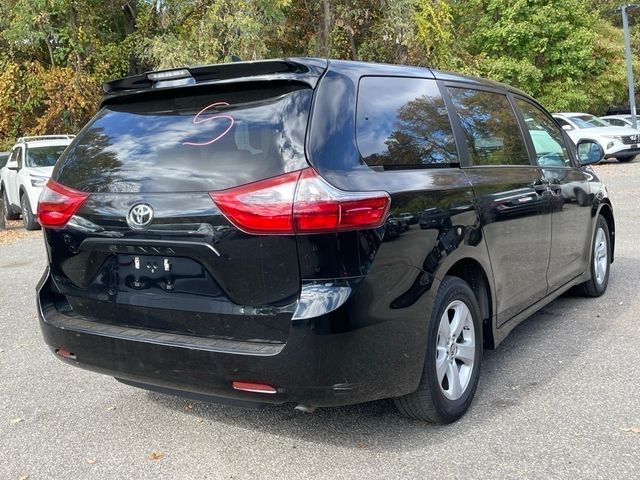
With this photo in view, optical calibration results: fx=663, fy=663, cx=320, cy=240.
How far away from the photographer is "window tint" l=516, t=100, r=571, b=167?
16.0 ft

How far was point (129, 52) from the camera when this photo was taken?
22484 millimetres

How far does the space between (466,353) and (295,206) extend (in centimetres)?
145

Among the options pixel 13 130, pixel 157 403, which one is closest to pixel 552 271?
pixel 157 403

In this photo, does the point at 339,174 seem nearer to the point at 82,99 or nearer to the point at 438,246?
the point at 438,246

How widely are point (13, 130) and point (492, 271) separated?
23308mm

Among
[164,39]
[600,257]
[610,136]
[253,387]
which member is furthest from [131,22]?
[253,387]

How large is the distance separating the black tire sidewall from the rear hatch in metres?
0.81

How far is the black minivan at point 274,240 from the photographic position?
278 centimetres

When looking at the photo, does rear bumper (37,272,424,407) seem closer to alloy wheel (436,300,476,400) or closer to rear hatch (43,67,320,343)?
rear hatch (43,67,320,343)

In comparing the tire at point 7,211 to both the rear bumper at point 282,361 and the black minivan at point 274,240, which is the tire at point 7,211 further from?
the rear bumper at point 282,361

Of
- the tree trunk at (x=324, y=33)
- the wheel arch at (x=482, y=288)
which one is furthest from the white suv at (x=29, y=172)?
the wheel arch at (x=482, y=288)

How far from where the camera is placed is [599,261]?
232 inches

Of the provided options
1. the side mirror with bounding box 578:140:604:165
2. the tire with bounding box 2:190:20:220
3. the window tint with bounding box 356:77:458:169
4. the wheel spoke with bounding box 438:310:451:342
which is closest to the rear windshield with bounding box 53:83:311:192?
the window tint with bounding box 356:77:458:169

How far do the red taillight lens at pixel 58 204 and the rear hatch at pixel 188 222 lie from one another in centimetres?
4
